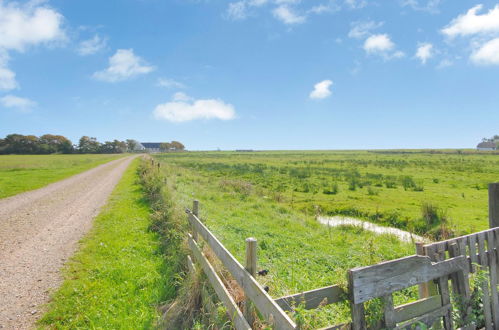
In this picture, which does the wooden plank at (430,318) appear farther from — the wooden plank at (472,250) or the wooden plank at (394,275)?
the wooden plank at (472,250)

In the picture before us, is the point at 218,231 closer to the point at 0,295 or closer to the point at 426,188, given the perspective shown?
the point at 0,295

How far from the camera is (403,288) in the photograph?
2713mm

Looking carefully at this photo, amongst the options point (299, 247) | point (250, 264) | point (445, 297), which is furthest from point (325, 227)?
point (250, 264)

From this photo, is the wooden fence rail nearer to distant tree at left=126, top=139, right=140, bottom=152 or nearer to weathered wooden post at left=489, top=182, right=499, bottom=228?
weathered wooden post at left=489, top=182, right=499, bottom=228

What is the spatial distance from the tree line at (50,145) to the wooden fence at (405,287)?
128m

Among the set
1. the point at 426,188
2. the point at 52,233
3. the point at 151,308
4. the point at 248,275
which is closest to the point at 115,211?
the point at 52,233

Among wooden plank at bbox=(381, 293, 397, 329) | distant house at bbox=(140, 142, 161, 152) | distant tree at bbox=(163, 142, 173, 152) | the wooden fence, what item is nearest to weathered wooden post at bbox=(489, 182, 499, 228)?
the wooden fence

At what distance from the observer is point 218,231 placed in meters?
8.77

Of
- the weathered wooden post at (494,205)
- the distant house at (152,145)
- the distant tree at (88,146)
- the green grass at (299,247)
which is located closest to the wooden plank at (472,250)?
the green grass at (299,247)

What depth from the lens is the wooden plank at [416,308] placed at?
2.86 m

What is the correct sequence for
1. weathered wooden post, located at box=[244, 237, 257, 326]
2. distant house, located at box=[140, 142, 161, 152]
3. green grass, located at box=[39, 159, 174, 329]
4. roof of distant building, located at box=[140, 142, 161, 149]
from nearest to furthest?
weathered wooden post, located at box=[244, 237, 257, 326]
green grass, located at box=[39, 159, 174, 329]
distant house, located at box=[140, 142, 161, 152]
roof of distant building, located at box=[140, 142, 161, 149]

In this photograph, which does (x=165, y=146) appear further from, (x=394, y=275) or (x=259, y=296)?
(x=394, y=275)

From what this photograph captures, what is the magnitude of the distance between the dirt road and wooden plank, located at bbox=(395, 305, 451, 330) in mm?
5584

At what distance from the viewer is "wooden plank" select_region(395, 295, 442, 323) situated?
2.86 meters
